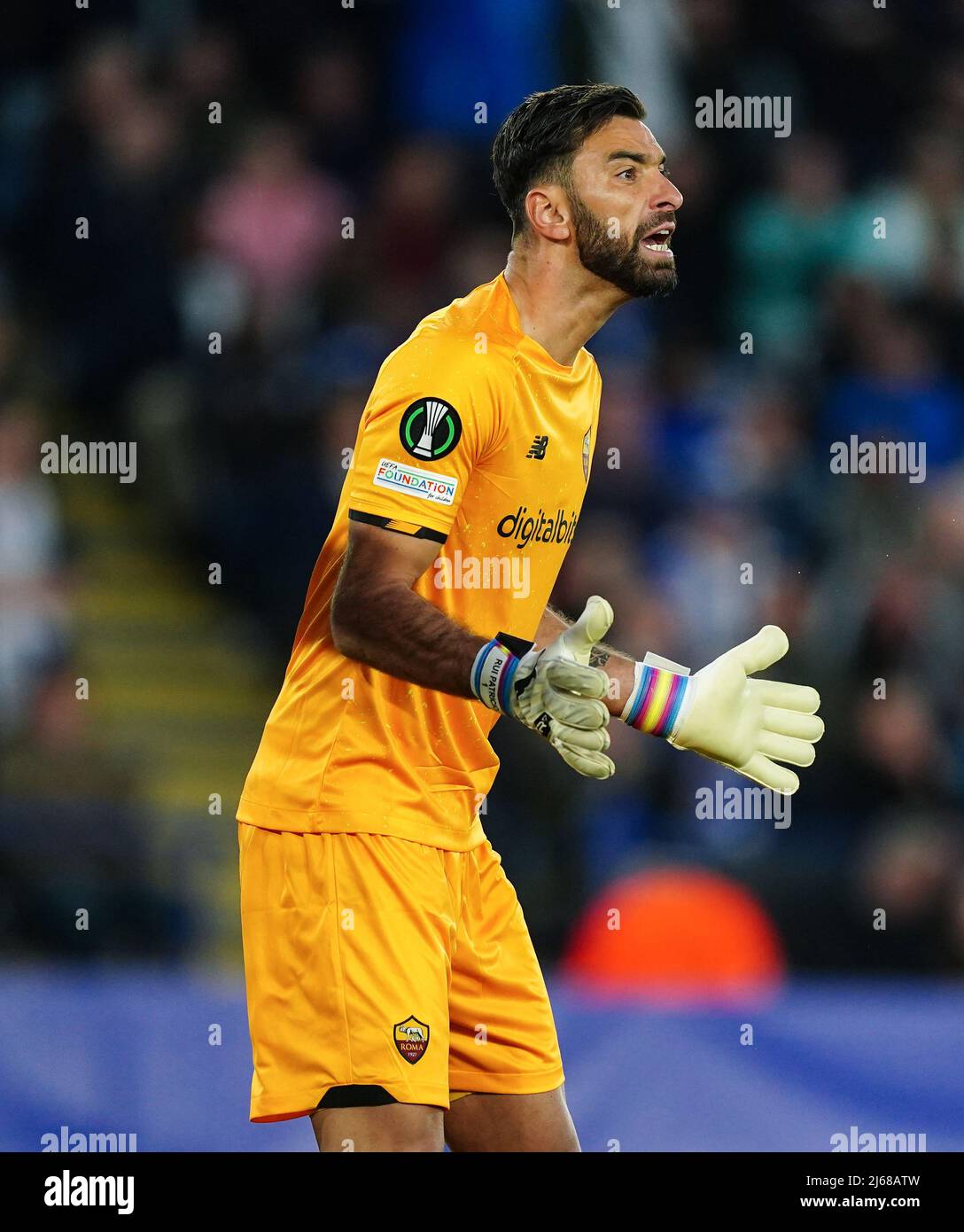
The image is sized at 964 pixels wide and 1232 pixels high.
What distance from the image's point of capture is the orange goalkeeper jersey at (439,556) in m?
3.29

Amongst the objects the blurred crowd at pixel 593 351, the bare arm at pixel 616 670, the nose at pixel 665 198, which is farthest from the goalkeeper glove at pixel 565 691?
the blurred crowd at pixel 593 351

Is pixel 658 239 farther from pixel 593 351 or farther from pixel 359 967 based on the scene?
pixel 593 351

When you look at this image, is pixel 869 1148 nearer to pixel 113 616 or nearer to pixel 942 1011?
pixel 942 1011

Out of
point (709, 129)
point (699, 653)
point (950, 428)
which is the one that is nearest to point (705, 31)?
point (709, 129)

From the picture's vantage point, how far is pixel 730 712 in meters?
3.36

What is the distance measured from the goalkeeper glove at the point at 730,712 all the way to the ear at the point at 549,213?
869mm

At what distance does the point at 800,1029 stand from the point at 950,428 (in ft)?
10.2

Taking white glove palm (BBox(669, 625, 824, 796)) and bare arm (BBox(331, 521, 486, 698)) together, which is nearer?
bare arm (BBox(331, 521, 486, 698))

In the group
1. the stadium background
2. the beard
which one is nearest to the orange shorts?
the beard

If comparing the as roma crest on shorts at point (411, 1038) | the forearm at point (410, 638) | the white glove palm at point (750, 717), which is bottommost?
the as roma crest on shorts at point (411, 1038)

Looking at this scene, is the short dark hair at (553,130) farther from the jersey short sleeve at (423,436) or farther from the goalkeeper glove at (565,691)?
the goalkeeper glove at (565,691)

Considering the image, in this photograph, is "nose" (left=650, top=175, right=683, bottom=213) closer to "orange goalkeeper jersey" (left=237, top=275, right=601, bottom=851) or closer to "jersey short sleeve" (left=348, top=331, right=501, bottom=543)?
"orange goalkeeper jersey" (left=237, top=275, right=601, bottom=851)

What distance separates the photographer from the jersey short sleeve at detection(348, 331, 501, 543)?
326 cm

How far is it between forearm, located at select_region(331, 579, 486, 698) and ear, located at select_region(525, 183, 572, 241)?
2.86 ft
